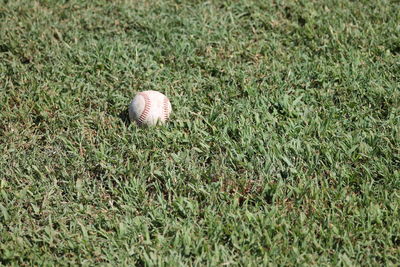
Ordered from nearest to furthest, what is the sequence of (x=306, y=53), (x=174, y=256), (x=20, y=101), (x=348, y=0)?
(x=174, y=256) < (x=20, y=101) < (x=306, y=53) < (x=348, y=0)

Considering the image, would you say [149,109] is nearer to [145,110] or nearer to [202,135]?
[145,110]

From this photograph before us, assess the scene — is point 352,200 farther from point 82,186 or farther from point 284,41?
point 284,41

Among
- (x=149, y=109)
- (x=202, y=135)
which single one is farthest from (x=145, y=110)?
(x=202, y=135)

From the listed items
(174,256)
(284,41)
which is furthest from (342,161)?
(284,41)

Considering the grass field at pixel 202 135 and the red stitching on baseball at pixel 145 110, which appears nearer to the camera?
the grass field at pixel 202 135

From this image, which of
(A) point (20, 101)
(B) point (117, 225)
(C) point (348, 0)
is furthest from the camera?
(C) point (348, 0)
